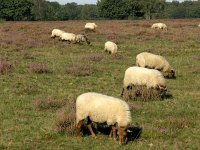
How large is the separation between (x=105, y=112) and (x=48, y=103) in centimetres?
391

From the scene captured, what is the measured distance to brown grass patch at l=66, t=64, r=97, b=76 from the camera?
66.4ft

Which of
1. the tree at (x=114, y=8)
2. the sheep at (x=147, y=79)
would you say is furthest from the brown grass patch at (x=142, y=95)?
the tree at (x=114, y=8)

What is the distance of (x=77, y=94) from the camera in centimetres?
1577

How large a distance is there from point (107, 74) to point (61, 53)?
8.39 m

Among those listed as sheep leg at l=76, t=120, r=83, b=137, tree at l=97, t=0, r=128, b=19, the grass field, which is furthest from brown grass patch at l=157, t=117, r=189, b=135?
tree at l=97, t=0, r=128, b=19

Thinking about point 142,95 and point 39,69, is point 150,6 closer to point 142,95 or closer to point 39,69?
point 39,69

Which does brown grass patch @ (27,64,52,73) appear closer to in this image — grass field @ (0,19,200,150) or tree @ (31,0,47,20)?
grass field @ (0,19,200,150)

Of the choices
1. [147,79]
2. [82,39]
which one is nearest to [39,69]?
[147,79]

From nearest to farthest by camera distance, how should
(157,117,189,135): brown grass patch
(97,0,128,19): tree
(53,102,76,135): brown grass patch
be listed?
(53,102,76,135): brown grass patch < (157,117,189,135): brown grass patch < (97,0,128,19): tree

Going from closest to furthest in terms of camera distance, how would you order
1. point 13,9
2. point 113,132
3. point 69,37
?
point 113,132 → point 69,37 → point 13,9

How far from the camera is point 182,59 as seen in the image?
26578 mm

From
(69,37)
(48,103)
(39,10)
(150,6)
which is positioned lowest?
(48,103)

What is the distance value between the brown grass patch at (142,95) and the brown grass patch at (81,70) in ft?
17.2

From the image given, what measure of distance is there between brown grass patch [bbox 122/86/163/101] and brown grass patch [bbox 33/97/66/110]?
8.02 feet
